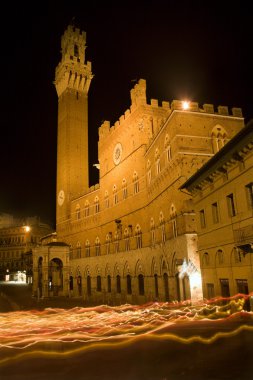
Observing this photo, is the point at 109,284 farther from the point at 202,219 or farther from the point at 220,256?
the point at 220,256

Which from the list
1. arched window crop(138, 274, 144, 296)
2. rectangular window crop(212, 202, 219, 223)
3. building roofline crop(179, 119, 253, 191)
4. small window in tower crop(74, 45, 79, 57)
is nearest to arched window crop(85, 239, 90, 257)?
arched window crop(138, 274, 144, 296)

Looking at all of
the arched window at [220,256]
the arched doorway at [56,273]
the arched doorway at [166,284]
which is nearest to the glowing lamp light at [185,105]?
the arched window at [220,256]

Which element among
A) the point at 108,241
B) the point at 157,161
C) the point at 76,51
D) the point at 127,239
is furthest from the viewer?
the point at 76,51

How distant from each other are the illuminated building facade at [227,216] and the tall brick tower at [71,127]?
30401 mm

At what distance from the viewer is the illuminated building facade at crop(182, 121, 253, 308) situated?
574 inches

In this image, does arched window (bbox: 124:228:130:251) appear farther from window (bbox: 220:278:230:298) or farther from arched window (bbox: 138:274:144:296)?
window (bbox: 220:278:230:298)

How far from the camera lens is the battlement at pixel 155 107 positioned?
23562mm

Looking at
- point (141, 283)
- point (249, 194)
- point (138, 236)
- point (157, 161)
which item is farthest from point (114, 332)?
point (138, 236)

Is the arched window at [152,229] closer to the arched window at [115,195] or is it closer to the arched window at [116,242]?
the arched window at [116,242]

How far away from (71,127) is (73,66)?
9.94 m

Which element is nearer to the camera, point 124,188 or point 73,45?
point 124,188

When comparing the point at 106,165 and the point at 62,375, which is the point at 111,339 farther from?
the point at 106,165

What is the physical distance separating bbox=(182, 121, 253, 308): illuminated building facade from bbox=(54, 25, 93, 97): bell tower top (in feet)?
121

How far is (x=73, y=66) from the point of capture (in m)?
52.3
